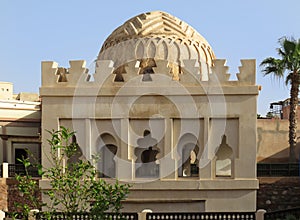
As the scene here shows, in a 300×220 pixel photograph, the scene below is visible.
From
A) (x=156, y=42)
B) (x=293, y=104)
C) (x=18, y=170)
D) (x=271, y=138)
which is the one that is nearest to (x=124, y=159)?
(x=156, y=42)

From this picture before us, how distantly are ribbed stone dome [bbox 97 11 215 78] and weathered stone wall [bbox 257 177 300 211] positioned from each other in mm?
3852

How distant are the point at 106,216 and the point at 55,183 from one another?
4.82 ft

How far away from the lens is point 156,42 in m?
16.0

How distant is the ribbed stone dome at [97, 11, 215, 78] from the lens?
52.1ft

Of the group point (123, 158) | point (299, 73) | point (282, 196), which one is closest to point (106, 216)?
point (123, 158)

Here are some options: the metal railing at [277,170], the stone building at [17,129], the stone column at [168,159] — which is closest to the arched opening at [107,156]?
the stone column at [168,159]

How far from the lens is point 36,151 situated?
21.5m

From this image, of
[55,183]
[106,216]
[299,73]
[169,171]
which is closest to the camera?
[55,183]

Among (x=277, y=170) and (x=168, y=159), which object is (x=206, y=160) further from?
(x=277, y=170)

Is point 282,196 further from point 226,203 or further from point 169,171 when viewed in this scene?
point 169,171

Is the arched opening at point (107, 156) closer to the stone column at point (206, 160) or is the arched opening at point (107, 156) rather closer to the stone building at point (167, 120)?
the stone building at point (167, 120)

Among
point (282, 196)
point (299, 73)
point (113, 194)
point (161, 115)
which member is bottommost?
point (282, 196)

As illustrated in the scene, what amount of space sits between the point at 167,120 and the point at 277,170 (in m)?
Answer: 4.64

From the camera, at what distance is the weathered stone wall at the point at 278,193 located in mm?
16375
